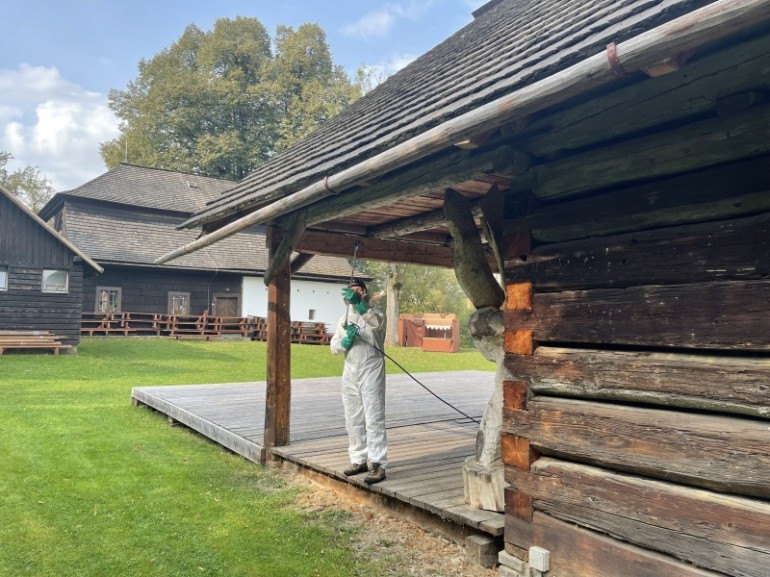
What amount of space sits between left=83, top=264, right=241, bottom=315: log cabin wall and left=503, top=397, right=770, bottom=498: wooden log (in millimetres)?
23469

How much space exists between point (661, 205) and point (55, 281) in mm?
20020

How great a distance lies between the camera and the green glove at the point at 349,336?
211 inches

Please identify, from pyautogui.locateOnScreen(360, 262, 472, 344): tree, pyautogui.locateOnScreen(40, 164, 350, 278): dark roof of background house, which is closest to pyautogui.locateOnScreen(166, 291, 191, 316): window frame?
pyautogui.locateOnScreen(40, 164, 350, 278): dark roof of background house

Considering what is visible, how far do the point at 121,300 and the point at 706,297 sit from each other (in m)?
24.7

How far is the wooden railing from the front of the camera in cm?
2356

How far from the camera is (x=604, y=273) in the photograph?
3.43m

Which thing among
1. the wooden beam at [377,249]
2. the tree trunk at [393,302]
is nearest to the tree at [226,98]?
the tree trunk at [393,302]

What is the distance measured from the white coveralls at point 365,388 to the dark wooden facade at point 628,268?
156 centimetres

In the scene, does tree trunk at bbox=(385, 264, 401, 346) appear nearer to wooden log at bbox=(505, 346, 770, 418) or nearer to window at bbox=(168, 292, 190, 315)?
window at bbox=(168, 292, 190, 315)

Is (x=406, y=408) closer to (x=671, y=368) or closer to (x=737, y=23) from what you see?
(x=671, y=368)

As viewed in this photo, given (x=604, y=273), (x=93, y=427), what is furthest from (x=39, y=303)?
(x=604, y=273)

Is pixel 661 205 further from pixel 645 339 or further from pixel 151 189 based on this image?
pixel 151 189

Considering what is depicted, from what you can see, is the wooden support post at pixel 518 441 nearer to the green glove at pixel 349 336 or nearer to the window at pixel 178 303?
the green glove at pixel 349 336

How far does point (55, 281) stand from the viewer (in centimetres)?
1917
